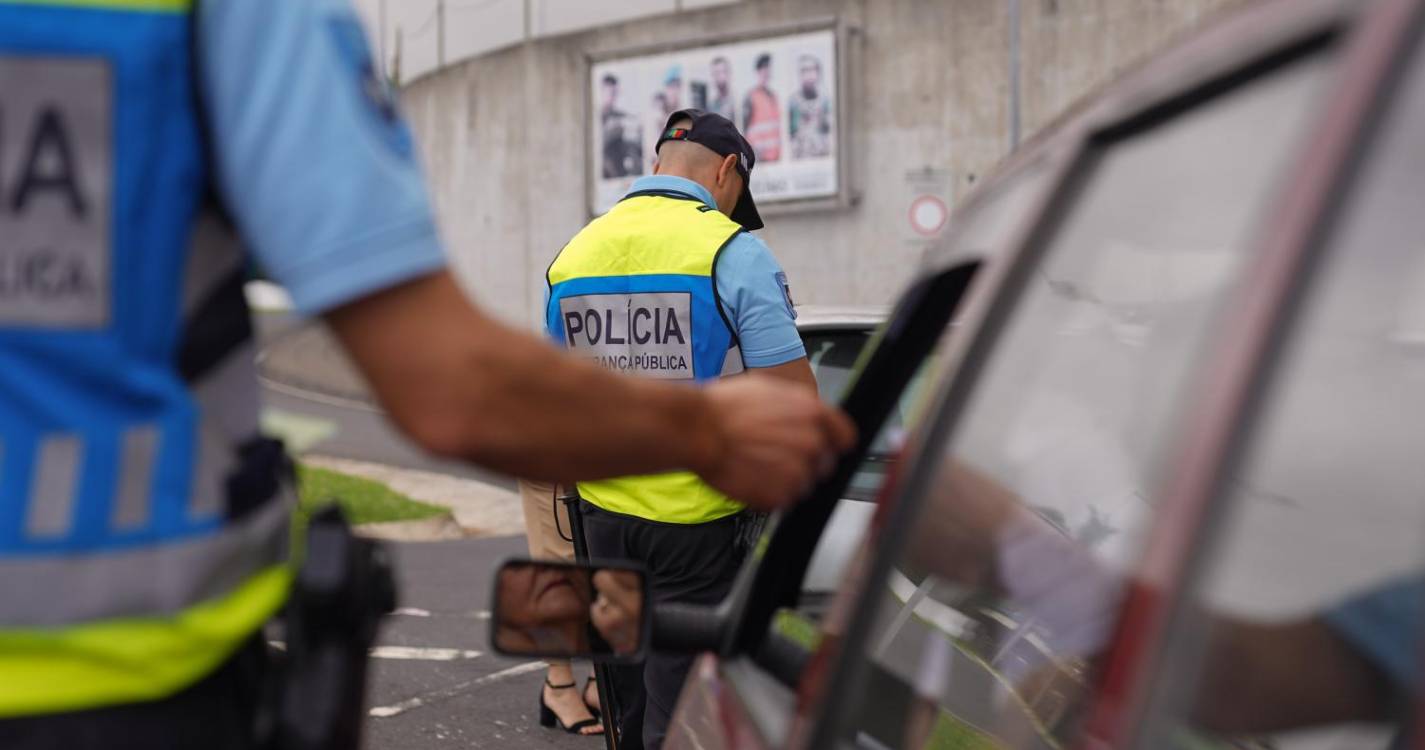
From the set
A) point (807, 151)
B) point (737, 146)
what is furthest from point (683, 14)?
point (737, 146)

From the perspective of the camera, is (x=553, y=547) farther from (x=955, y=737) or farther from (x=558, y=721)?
(x=955, y=737)

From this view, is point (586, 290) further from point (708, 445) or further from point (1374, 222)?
point (1374, 222)

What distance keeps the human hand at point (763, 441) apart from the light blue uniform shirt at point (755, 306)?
2310 mm

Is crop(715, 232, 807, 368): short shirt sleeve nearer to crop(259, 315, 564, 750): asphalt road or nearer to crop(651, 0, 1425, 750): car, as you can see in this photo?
crop(259, 315, 564, 750): asphalt road

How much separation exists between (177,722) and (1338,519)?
3.05 ft

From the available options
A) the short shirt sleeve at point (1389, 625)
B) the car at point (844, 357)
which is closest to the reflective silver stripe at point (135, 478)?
the short shirt sleeve at point (1389, 625)

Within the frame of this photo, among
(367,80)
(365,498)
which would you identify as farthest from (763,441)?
(365,498)

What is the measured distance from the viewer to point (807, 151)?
24234 millimetres

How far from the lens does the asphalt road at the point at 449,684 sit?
5.33m

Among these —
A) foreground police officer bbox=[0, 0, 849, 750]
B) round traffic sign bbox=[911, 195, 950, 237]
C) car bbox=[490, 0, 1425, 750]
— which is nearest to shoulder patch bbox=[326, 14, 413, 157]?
foreground police officer bbox=[0, 0, 849, 750]

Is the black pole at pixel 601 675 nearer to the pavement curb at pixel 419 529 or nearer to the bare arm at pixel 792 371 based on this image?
the bare arm at pixel 792 371

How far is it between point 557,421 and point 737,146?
3.20 meters

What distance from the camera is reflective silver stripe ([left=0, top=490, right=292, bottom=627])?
122 centimetres

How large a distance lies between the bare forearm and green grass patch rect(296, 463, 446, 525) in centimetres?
978
